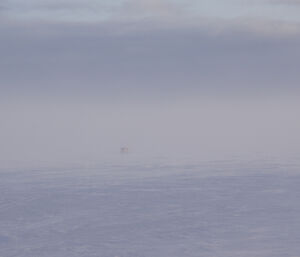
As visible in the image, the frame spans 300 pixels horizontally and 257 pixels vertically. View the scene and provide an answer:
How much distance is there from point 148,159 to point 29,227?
16.6 meters

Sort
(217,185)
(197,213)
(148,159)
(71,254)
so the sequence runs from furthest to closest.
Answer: (148,159)
(217,185)
(197,213)
(71,254)

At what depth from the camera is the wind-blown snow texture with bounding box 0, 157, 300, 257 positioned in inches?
614

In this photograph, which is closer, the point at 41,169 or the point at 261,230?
the point at 261,230

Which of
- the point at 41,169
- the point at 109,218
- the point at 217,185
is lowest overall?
the point at 41,169

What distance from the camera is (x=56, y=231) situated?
677 inches

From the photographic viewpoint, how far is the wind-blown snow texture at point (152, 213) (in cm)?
1559

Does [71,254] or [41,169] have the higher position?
[71,254]

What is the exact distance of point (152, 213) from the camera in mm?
19078

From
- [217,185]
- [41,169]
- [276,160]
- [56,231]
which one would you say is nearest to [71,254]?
[56,231]

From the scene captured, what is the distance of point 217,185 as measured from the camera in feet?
76.3

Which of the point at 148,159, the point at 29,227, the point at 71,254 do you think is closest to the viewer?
the point at 71,254

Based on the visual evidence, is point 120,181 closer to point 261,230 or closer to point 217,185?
point 217,185

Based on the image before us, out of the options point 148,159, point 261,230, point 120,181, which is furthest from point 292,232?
point 148,159

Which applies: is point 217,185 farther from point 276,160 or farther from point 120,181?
point 276,160
